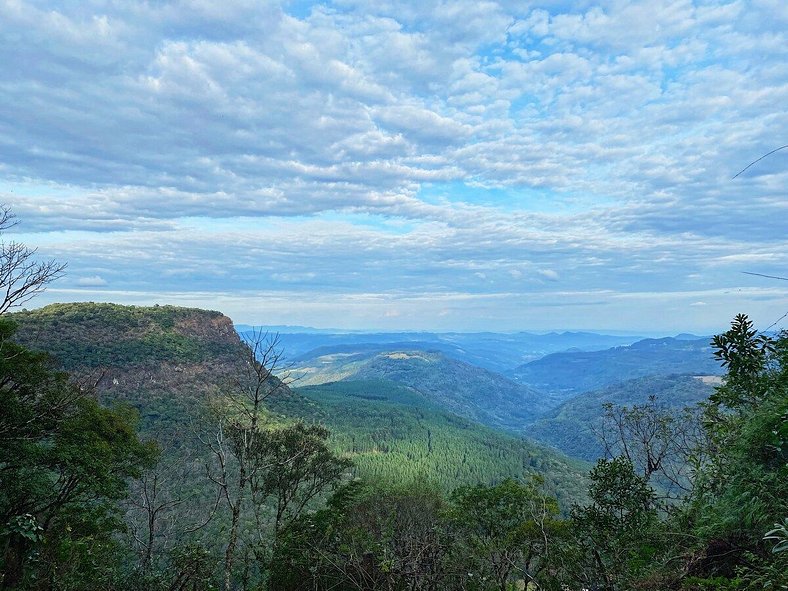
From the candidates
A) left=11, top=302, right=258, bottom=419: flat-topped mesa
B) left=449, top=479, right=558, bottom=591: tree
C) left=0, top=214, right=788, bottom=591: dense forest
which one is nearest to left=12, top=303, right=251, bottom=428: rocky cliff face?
left=11, top=302, right=258, bottom=419: flat-topped mesa

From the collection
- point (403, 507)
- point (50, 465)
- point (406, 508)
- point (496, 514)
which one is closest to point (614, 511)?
point (496, 514)

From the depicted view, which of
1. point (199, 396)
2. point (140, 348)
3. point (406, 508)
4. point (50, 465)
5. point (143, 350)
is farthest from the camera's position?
point (140, 348)

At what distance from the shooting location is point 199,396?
3223 inches

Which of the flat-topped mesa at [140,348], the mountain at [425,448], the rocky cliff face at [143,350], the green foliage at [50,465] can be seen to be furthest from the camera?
the mountain at [425,448]

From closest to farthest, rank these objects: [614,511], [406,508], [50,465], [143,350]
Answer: [50,465] → [614,511] → [406,508] → [143,350]

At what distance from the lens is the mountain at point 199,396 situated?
72.9 meters

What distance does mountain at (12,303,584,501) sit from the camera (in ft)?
239

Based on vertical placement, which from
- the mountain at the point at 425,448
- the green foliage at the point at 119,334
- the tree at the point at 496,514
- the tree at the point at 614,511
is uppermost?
the green foliage at the point at 119,334

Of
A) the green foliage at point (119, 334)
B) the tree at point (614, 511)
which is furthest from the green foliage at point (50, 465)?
the green foliage at point (119, 334)

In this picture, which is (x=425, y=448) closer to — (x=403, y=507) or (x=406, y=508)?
(x=403, y=507)

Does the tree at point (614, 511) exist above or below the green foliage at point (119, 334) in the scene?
A: below

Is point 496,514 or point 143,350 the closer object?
point 496,514

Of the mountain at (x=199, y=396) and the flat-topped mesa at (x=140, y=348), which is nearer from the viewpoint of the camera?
the mountain at (x=199, y=396)

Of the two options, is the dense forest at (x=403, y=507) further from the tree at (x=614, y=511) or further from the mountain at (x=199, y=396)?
the mountain at (x=199, y=396)
